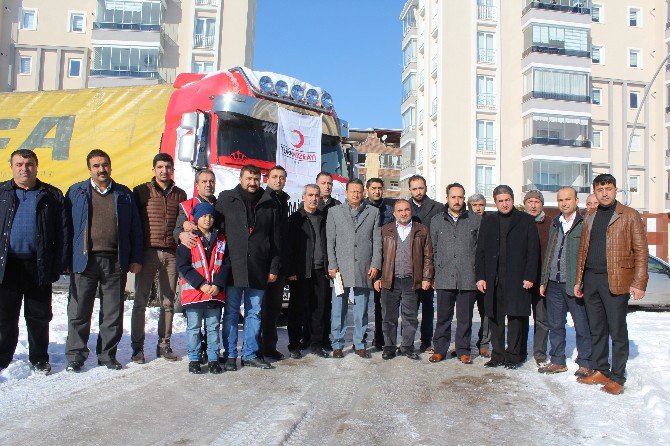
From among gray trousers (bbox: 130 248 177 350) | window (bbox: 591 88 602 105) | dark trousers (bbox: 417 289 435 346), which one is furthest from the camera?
window (bbox: 591 88 602 105)

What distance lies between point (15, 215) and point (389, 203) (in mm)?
4660

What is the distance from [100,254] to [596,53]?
44.8 metres

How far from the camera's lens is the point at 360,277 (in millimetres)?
7387

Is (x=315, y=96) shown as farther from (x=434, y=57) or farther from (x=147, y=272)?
(x=434, y=57)

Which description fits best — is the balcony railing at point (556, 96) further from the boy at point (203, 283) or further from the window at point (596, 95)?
the boy at point (203, 283)

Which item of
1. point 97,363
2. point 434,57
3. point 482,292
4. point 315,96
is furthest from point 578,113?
point 97,363

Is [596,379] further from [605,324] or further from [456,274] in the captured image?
[456,274]

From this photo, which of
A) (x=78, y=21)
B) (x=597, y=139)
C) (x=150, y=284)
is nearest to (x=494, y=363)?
(x=150, y=284)

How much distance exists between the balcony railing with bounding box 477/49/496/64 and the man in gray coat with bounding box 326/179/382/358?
3700 cm

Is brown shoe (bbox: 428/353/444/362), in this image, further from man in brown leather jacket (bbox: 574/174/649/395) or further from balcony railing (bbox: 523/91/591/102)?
balcony railing (bbox: 523/91/591/102)

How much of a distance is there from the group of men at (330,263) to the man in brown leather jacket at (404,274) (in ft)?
0.06

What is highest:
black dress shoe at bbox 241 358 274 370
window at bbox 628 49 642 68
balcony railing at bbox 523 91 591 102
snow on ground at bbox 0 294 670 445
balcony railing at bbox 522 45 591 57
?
window at bbox 628 49 642 68

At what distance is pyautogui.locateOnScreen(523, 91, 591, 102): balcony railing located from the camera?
3909 centimetres

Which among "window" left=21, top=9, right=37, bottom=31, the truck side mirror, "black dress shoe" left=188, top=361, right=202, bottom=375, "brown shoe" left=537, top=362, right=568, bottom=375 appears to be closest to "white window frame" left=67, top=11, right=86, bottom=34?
"window" left=21, top=9, right=37, bottom=31
